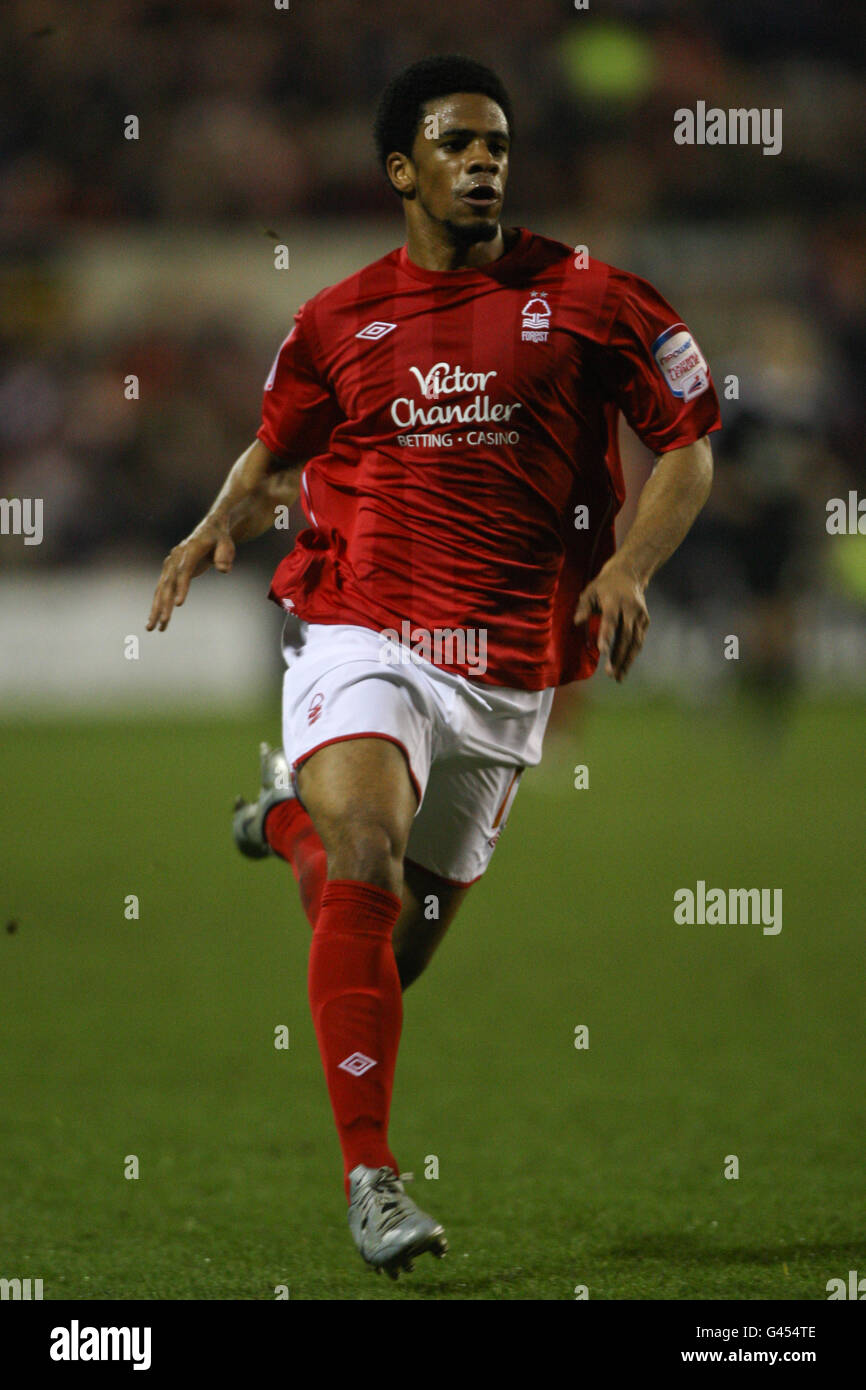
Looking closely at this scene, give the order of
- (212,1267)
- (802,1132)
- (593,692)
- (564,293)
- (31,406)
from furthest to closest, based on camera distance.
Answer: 1. (31,406)
2. (593,692)
3. (802,1132)
4. (564,293)
5. (212,1267)

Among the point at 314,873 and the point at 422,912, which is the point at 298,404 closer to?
the point at 314,873

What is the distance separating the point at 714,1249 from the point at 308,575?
5.19ft

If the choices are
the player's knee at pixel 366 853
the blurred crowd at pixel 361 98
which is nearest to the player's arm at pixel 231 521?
the player's knee at pixel 366 853

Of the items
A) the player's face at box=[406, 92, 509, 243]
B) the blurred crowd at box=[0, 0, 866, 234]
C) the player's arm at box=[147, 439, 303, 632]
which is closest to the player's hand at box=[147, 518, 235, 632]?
the player's arm at box=[147, 439, 303, 632]

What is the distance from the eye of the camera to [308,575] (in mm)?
4125

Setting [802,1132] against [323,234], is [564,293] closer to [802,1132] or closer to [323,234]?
[802,1132]

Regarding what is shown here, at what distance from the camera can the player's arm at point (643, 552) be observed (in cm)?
348

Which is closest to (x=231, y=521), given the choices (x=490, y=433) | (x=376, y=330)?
(x=376, y=330)

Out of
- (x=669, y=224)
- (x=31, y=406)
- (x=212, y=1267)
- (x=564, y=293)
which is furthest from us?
(x=669, y=224)

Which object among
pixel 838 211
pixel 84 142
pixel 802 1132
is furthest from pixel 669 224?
pixel 802 1132

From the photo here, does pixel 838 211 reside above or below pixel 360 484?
above

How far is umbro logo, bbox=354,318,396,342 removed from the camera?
3.99 meters

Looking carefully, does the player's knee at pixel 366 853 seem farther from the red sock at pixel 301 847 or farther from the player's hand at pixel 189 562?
the player's hand at pixel 189 562

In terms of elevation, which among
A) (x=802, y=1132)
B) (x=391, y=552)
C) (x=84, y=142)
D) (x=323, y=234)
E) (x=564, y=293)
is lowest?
(x=802, y=1132)
